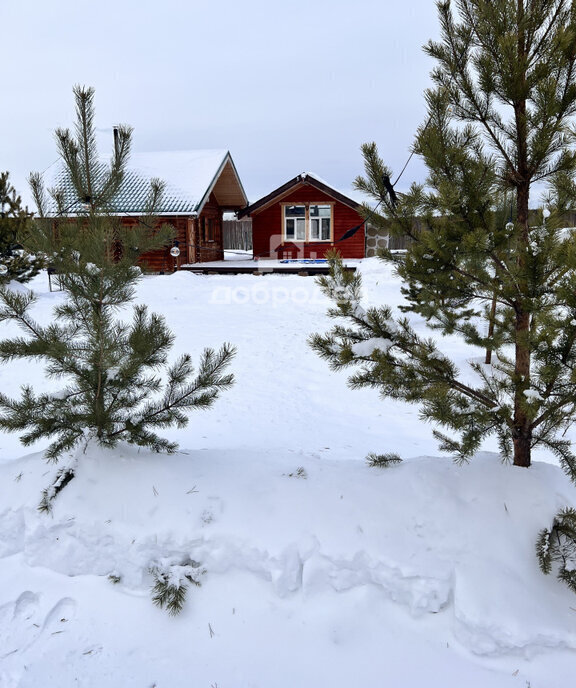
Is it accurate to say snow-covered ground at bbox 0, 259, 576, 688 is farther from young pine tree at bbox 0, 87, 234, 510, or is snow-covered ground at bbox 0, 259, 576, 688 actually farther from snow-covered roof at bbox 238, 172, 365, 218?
snow-covered roof at bbox 238, 172, 365, 218

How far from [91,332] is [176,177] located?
1762 centimetres

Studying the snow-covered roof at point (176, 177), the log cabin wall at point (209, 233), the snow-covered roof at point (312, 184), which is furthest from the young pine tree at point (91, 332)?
the snow-covered roof at point (312, 184)

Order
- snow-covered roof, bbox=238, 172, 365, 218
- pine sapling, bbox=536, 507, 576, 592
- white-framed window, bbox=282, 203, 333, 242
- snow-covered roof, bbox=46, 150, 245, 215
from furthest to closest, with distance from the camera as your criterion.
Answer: white-framed window, bbox=282, 203, 333, 242 < snow-covered roof, bbox=238, 172, 365, 218 < snow-covered roof, bbox=46, 150, 245, 215 < pine sapling, bbox=536, 507, 576, 592

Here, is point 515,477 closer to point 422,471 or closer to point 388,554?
point 422,471

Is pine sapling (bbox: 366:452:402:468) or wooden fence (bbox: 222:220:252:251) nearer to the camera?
pine sapling (bbox: 366:452:402:468)

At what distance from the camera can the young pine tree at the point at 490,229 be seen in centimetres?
260

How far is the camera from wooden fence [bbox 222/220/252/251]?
116 feet

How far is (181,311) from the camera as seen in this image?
38.3 ft

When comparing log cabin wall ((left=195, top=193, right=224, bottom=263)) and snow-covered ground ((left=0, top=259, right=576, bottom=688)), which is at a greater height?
log cabin wall ((left=195, top=193, right=224, bottom=263))

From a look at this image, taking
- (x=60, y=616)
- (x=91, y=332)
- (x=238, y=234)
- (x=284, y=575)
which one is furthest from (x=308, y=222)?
(x=60, y=616)

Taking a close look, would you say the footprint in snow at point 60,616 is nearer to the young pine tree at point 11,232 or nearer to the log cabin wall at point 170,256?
the young pine tree at point 11,232

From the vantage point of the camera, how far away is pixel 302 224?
21250 millimetres

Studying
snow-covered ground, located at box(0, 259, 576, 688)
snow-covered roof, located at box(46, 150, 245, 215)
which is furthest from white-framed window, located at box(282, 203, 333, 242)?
snow-covered ground, located at box(0, 259, 576, 688)

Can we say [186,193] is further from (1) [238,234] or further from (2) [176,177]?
(1) [238,234]
